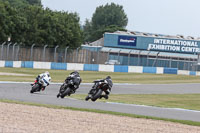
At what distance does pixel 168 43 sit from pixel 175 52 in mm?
1869

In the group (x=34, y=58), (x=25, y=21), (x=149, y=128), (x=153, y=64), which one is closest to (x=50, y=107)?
(x=149, y=128)

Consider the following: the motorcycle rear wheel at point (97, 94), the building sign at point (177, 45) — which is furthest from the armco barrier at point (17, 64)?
the building sign at point (177, 45)

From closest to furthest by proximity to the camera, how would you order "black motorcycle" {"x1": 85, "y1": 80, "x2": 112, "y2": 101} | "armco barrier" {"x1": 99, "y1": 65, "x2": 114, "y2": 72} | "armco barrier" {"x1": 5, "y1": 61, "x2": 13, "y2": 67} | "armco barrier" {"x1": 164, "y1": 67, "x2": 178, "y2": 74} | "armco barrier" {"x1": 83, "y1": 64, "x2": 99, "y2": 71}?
"black motorcycle" {"x1": 85, "y1": 80, "x2": 112, "y2": 101} < "armco barrier" {"x1": 5, "y1": 61, "x2": 13, "y2": 67} < "armco barrier" {"x1": 83, "y1": 64, "x2": 99, "y2": 71} < "armco barrier" {"x1": 99, "y1": 65, "x2": 114, "y2": 72} < "armco barrier" {"x1": 164, "y1": 67, "x2": 178, "y2": 74}

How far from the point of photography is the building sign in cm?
8931

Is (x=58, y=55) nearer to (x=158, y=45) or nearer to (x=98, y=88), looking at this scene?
(x=98, y=88)

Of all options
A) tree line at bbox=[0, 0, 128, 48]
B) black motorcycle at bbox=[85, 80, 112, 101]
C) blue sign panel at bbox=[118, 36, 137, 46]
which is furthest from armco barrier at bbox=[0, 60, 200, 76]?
blue sign panel at bbox=[118, 36, 137, 46]

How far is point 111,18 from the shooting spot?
164 metres

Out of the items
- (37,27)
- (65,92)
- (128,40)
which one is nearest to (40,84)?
(65,92)

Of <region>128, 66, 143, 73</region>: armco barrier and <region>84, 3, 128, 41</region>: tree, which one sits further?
<region>84, 3, 128, 41</region>: tree

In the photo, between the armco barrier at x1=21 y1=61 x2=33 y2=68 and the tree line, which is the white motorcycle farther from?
the tree line

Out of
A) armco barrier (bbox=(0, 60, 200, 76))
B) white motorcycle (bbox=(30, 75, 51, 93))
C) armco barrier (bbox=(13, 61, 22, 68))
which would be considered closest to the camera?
white motorcycle (bbox=(30, 75, 51, 93))

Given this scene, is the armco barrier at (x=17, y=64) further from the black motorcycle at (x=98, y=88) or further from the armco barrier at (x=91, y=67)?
the black motorcycle at (x=98, y=88)

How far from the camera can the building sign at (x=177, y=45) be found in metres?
89.3

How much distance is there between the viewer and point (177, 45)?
8956 cm
